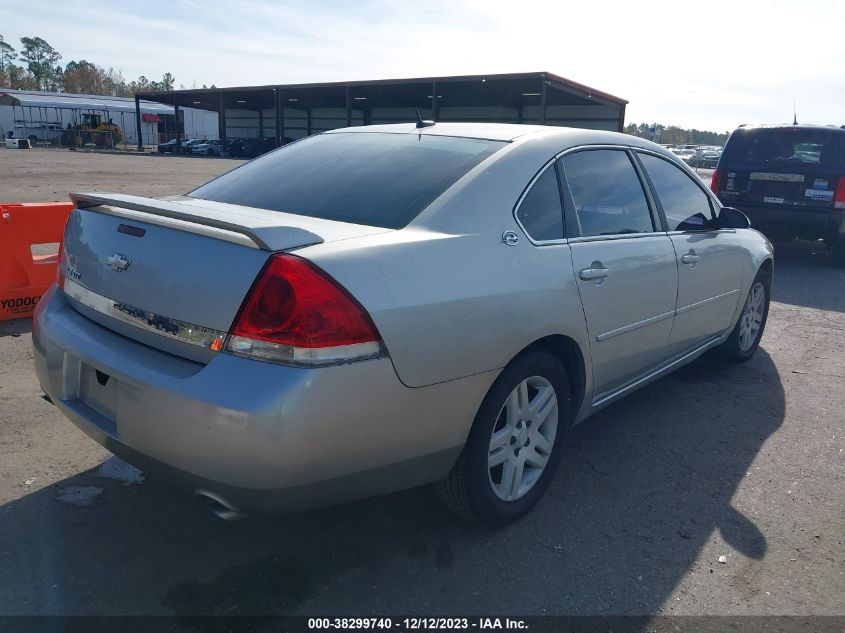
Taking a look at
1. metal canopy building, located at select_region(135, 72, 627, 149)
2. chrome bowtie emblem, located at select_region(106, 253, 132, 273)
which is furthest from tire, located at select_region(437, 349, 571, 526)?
metal canopy building, located at select_region(135, 72, 627, 149)

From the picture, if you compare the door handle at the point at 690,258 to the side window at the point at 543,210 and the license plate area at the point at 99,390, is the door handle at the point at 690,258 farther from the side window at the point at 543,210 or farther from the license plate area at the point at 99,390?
the license plate area at the point at 99,390

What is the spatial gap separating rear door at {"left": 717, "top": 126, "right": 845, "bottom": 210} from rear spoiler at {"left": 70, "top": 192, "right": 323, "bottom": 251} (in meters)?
8.79

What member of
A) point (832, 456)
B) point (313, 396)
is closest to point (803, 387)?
point (832, 456)

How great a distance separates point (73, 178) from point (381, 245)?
25.1m

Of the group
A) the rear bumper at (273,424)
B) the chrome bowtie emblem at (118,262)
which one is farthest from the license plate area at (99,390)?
the chrome bowtie emblem at (118,262)

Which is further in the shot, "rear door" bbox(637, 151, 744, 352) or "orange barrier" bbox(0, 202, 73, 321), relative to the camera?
"orange barrier" bbox(0, 202, 73, 321)

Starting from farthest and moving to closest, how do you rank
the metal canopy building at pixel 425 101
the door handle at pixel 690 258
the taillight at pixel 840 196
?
the metal canopy building at pixel 425 101
the taillight at pixel 840 196
the door handle at pixel 690 258

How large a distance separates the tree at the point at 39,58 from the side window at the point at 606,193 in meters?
144

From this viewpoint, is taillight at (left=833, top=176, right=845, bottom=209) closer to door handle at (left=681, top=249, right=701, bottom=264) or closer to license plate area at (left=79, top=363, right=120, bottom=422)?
door handle at (left=681, top=249, right=701, bottom=264)

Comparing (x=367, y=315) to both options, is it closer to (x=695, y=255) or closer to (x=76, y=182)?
(x=695, y=255)

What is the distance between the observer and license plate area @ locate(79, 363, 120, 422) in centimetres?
248

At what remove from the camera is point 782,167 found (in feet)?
31.7

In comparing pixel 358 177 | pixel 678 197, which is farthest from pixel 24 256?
pixel 678 197

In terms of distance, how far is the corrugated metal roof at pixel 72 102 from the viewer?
192 ft
